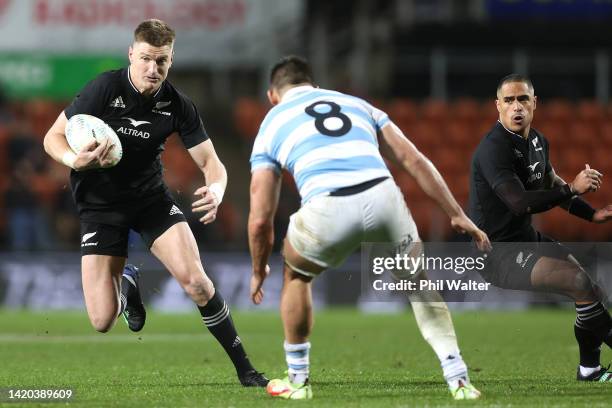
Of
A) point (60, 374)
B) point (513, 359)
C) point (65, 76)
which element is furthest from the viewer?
point (65, 76)

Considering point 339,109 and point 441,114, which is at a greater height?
point 339,109

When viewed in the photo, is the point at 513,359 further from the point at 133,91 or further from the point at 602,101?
the point at 602,101

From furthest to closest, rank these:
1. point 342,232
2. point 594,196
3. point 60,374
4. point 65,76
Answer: point 65,76 < point 594,196 < point 60,374 < point 342,232

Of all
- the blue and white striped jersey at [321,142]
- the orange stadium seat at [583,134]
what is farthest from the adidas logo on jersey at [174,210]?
the orange stadium seat at [583,134]

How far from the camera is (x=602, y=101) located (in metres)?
22.0

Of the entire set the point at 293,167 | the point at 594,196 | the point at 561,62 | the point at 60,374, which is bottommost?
the point at 594,196

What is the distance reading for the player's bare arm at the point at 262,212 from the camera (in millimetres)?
6035

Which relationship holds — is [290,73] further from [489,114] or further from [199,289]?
[489,114]

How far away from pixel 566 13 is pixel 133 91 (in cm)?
1555

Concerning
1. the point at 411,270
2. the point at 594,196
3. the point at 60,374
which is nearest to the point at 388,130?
the point at 411,270

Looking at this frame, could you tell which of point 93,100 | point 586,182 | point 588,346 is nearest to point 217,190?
point 93,100

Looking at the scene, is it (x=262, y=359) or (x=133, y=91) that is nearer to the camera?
(x=133, y=91)

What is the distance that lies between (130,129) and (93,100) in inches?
12.1

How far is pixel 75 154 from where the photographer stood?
23.0 ft
